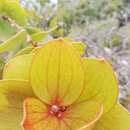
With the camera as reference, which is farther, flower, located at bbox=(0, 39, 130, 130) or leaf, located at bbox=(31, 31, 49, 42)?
leaf, located at bbox=(31, 31, 49, 42)

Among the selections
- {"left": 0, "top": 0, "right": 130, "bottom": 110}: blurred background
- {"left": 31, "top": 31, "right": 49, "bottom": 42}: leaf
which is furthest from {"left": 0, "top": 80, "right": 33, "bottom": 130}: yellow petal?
{"left": 0, "top": 0, "right": 130, "bottom": 110}: blurred background

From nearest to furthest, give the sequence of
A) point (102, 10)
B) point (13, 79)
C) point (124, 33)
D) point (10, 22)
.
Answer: point (13, 79), point (10, 22), point (124, 33), point (102, 10)

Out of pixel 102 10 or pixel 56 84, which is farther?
pixel 102 10

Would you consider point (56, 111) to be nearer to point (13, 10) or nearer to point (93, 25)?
point (13, 10)

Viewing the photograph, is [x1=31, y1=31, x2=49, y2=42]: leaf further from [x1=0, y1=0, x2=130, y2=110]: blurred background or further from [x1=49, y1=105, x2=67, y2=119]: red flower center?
[x1=0, y1=0, x2=130, y2=110]: blurred background

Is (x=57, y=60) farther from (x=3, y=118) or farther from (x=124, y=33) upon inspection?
(x=124, y=33)

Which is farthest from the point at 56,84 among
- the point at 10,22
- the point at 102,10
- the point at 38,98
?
the point at 102,10

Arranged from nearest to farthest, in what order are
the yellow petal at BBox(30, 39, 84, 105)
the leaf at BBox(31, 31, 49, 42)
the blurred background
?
1. the yellow petal at BBox(30, 39, 84, 105)
2. the leaf at BBox(31, 31, 49, 42)
3. the blurred background
